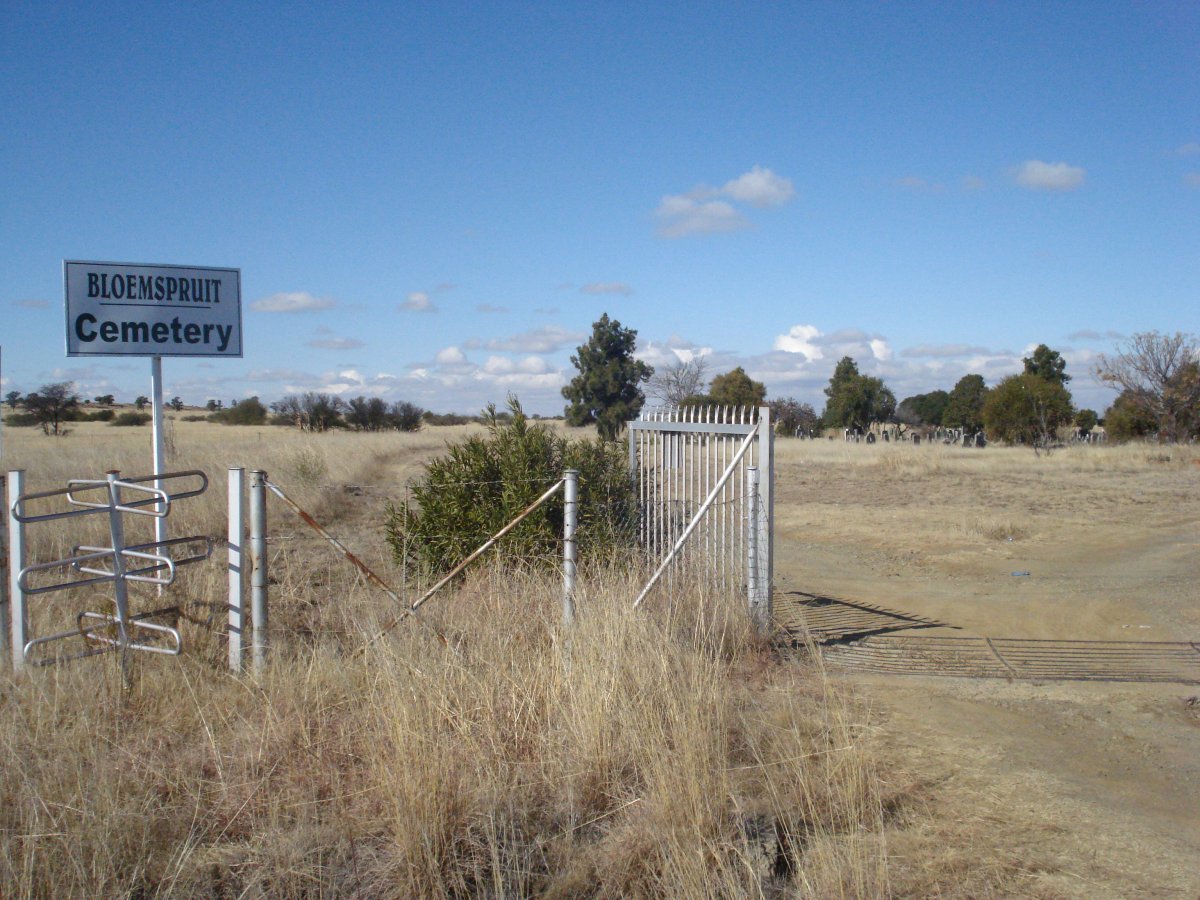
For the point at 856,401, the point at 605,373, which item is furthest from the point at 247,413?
the point at 856,401

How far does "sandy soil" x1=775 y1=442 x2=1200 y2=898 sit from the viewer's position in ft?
14.4

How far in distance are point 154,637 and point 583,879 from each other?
4306 mm

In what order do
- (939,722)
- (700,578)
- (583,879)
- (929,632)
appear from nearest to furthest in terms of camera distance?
1. (583,879)
2. (939,722)
3. (700,578)
4. (929,632)

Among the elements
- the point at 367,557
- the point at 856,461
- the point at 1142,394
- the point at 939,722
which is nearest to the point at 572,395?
the point at 856,461

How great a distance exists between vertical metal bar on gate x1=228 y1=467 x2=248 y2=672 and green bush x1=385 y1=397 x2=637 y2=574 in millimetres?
2724

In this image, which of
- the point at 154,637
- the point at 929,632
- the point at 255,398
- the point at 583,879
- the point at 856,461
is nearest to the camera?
the point at 583,879

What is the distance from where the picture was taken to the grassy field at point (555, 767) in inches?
162

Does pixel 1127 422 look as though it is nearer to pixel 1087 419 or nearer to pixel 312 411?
pixel 1087 419

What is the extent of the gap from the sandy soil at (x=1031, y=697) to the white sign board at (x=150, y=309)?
644 cm

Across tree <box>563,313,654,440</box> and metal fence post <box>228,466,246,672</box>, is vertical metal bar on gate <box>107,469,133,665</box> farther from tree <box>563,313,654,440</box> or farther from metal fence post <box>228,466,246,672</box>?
tree <box>563,313,654,440</box>

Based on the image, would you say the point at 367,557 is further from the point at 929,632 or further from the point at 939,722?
the point at 939,722

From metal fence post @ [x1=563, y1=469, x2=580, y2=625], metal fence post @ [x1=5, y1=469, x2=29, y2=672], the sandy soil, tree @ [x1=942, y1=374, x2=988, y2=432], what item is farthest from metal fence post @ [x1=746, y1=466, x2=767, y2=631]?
tree @ [x1=942, y1=374, x2=988, y2=432]

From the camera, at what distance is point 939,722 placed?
20.8 feet

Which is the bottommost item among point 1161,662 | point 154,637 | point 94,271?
point 1161,662
